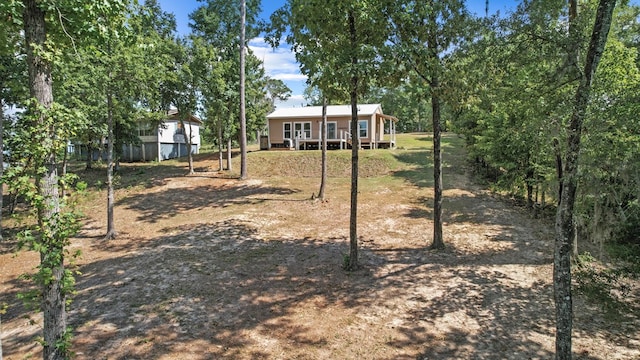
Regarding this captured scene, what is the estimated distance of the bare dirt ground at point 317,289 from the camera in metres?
6.46

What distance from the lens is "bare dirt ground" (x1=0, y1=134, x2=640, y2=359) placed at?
6457mm

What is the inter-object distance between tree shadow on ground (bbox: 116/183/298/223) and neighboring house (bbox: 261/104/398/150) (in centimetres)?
1054

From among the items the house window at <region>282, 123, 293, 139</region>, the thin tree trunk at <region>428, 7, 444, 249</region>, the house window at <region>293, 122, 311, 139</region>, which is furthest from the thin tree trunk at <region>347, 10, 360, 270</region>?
the house window at <region>282, 123, 293, 139</region>

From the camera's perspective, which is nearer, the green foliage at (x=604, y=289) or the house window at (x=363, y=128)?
the green foliage at (x=604, y=289)

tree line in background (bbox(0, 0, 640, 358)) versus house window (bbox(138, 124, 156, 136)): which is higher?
house window (bbox(138, 124, 156, 136))

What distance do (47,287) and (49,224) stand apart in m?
0.88

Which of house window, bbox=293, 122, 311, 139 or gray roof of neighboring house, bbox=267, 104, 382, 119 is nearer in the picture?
gray roof of neighboring house, bbox=267, 104, 382, 119

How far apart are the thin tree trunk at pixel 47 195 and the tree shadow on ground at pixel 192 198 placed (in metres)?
11.8

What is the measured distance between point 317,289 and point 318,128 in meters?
22.9

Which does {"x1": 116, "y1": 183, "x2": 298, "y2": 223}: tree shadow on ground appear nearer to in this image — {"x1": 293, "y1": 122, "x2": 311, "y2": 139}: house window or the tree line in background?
the tree line in background

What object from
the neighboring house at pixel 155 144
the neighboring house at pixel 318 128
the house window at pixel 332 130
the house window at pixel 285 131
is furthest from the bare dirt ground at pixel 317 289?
the neighboring house at pixel 155 144

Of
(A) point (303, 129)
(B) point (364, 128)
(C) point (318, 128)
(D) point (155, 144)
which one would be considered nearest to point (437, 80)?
(B) point (364, 128)

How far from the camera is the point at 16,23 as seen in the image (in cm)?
425

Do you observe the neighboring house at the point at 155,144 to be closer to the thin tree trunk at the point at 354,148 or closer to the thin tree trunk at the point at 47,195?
the thin tree trunk at the point at 354,148
